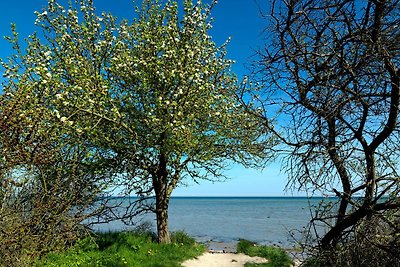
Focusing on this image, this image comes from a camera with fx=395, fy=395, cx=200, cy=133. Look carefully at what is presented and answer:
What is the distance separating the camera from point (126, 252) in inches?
614

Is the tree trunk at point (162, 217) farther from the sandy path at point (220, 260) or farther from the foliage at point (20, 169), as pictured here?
the foliage at point (20, 169)

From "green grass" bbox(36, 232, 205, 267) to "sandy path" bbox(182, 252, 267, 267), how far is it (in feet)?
0.99

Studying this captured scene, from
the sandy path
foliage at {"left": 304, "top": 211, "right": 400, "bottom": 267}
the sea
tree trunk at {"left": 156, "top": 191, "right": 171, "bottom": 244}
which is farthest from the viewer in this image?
the sea

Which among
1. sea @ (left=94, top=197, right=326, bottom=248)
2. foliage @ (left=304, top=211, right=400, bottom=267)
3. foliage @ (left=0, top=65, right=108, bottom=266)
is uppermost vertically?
foliage @ (left=0, top=65, right=108, bottom=266)

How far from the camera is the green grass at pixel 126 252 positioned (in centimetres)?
1429

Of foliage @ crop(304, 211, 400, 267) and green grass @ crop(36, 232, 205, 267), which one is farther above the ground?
foliage @ crop(304, 211, 400, 267)

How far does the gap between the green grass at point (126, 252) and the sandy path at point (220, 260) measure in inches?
11.9

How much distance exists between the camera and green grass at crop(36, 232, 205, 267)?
14289 millimetres

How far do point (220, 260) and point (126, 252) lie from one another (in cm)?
413

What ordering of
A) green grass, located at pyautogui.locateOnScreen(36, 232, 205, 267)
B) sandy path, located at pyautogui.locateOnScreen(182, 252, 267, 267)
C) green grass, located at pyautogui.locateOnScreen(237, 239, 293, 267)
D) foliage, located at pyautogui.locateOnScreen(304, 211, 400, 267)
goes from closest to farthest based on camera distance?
foliage, located at pyautogui.locateOnScreen(304, 211, 400, 267) < green grass, located at pyautogui.locateOnScreen(36, 232, 205, 267) < green grass, located at pyautogui.locateOnScreen(237, 239, 293, 267) < sandy path, located at pyautogui.locateOnScreen(182, 252, 267, 267)

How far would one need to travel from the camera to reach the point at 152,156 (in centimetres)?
1714

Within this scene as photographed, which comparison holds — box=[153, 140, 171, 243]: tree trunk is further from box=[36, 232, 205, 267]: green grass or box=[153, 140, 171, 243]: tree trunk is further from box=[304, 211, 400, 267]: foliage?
box=[304, 211, 400, 267]: foliage

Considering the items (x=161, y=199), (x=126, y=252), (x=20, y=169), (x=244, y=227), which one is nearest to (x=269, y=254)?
(x=161, y=199)

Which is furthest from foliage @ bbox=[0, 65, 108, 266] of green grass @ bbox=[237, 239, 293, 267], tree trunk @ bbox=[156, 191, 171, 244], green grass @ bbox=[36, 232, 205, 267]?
green grass @ bbox=[237, 239, 293, 267]
